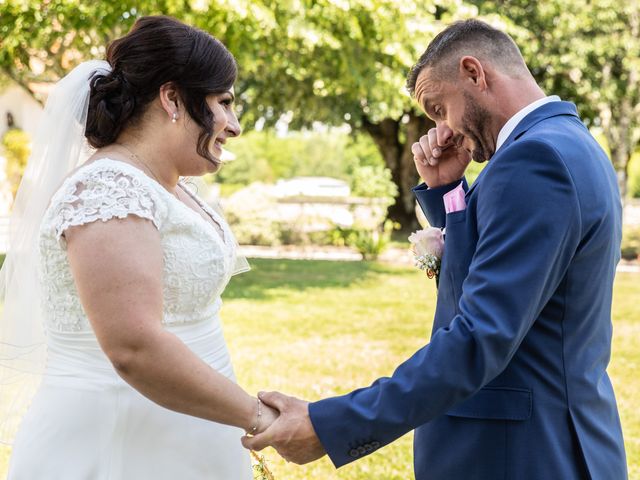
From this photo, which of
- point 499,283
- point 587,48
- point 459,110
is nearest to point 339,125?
point 587,48

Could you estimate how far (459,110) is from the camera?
8.55ft

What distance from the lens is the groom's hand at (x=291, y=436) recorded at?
2441 mm

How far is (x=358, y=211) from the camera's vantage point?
21.0 m

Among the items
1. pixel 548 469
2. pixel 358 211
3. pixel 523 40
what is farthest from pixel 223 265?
pixel 523 40

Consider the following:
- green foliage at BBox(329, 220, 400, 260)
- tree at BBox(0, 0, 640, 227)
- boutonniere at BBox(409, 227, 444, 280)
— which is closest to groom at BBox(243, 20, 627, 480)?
boutonniere at BBox(409, 227, 444, 280)

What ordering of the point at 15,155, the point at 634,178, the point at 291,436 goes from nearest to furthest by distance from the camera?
the point at 291,436 < the point at 15,155 < the point at 634,178

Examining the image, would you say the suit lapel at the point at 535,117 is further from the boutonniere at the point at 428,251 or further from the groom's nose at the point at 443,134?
the groom's nose at the point at 443,134

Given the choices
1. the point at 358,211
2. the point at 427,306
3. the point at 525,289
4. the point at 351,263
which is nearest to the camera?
the point at 525,289

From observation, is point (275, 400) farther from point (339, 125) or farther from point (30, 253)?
point (339, 125)

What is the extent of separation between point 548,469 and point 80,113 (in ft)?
5.97

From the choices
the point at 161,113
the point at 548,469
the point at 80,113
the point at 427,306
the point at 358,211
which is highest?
the point at 161,113

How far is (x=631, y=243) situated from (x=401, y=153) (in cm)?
844

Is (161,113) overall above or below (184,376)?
above

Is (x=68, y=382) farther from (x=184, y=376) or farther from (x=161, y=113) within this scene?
(x=161, y=113)
